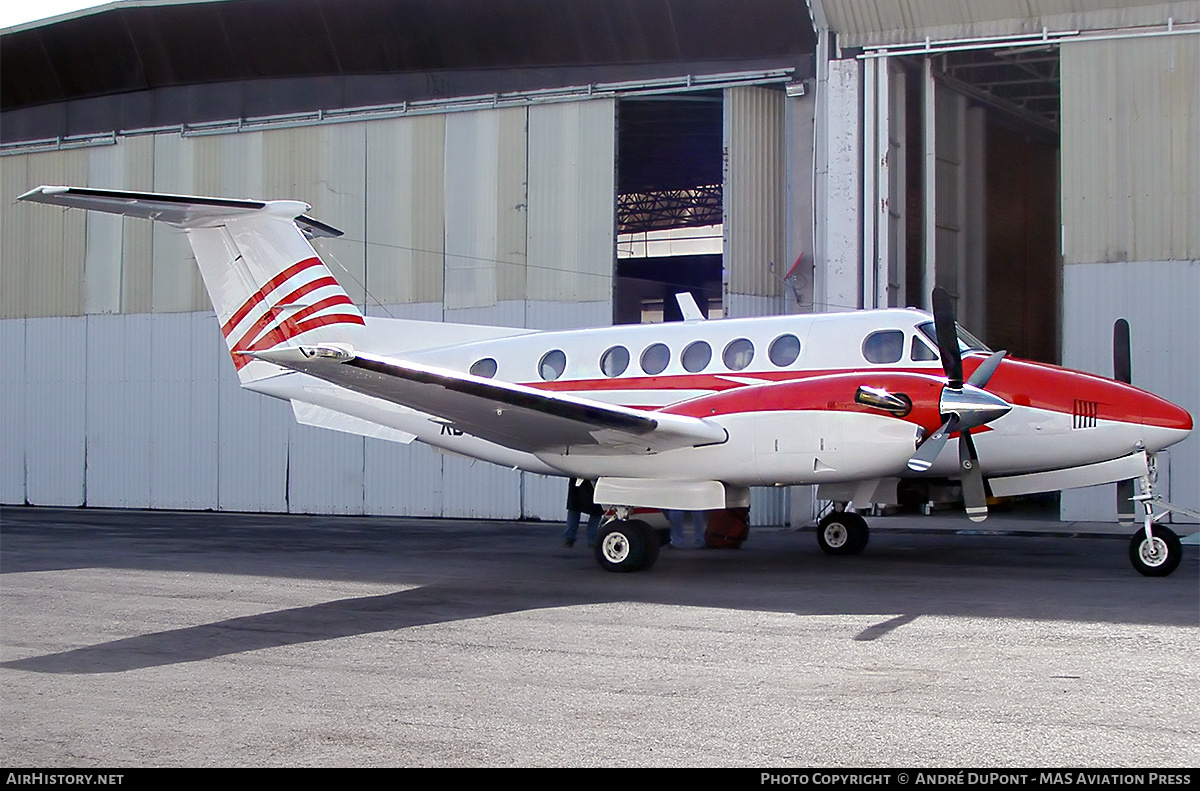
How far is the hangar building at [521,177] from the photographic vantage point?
18625mm

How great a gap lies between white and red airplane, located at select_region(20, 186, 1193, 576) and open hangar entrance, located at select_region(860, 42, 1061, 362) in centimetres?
675

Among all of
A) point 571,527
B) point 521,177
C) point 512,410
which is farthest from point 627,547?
point 521,177

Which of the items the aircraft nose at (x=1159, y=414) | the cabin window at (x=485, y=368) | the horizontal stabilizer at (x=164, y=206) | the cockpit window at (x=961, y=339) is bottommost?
the aircraft nose at (x=1159, y=414)

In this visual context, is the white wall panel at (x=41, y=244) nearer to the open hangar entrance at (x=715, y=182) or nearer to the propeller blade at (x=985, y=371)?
the open hangar entrance at (x=715, y=182)

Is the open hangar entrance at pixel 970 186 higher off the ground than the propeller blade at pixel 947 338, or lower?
higher

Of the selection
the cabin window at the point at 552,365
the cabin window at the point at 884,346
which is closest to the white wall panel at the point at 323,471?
the cabin window at the point at 552,365

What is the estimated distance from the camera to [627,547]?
1238 centimetres

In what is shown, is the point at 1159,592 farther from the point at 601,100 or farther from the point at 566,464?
the point at 601,100

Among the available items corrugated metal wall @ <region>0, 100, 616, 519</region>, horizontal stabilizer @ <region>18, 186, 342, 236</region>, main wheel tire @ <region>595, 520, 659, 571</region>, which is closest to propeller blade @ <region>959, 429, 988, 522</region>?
main wheel tire @ <region>595, 520, 659, 571</region>

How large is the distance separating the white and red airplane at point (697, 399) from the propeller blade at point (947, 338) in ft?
0.07

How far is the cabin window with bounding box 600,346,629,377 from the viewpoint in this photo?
47.3ft

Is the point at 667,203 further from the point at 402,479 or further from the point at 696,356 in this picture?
the point at 696,356

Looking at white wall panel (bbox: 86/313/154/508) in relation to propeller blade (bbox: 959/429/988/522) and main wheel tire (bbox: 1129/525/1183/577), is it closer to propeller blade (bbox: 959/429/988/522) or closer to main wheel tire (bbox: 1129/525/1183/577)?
propeller blade (bbox: 959/429/988/522)

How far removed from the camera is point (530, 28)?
22.2m
